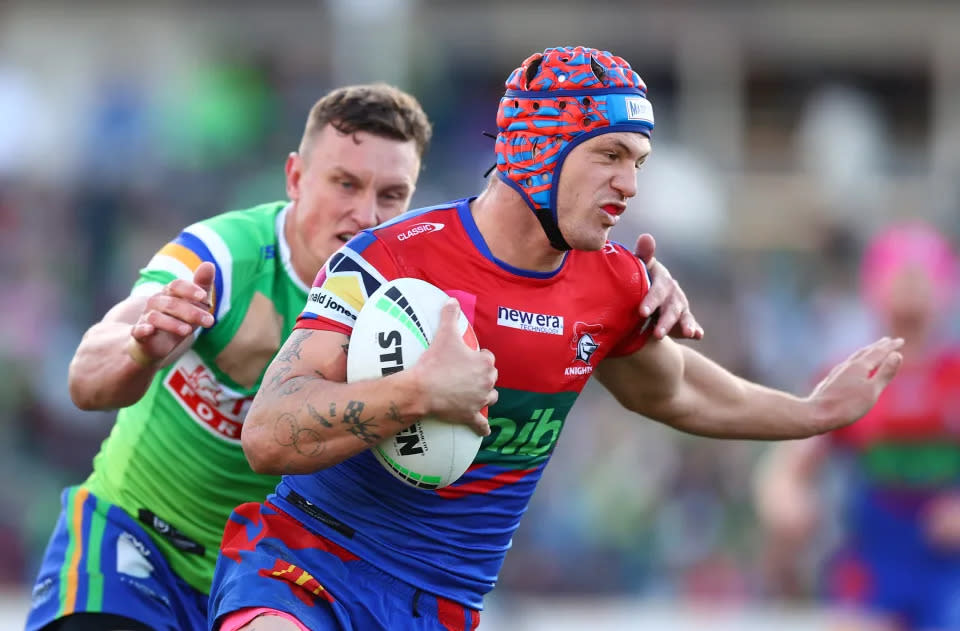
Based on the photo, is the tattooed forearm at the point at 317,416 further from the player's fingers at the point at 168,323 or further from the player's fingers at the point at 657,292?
the player's fingers at the point at 657,292

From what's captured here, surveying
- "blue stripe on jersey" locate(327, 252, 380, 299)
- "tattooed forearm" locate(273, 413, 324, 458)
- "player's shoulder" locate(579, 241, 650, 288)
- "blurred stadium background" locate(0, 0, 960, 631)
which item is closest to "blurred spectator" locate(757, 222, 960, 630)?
"blurred stadium background" locate(0, 0, 960, 631)

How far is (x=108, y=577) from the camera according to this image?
218 inches

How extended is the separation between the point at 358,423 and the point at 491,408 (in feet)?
2.29

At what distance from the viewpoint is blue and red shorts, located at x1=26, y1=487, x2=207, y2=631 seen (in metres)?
5.47

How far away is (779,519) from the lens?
877cm

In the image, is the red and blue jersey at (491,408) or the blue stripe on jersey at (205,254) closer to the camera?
the red and blue jersey at (491,408)

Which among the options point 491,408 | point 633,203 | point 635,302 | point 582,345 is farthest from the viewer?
point 633,203

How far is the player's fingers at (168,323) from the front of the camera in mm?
4738

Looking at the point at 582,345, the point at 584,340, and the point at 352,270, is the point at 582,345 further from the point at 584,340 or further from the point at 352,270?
the point at 352,270

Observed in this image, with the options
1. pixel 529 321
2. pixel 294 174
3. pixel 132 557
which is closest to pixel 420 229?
pixel 529 321

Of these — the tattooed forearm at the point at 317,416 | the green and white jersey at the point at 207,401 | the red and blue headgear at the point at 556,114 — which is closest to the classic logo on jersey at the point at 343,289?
the tattooed forearm at the point at 317,416

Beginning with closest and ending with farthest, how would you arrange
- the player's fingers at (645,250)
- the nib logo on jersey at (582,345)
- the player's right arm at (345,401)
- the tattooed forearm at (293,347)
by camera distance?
1. the player's right arm at (345,401)
2. the tattooed forearm at (293,347)
3. the nib logo on jersey at (582,345)
4. the player's fingers at (645,250)

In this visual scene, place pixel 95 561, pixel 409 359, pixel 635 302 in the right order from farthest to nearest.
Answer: pixel 95 561
pixel 635 302
pixel 409 359

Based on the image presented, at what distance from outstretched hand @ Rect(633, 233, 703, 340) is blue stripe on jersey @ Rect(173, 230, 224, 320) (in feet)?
5.12
